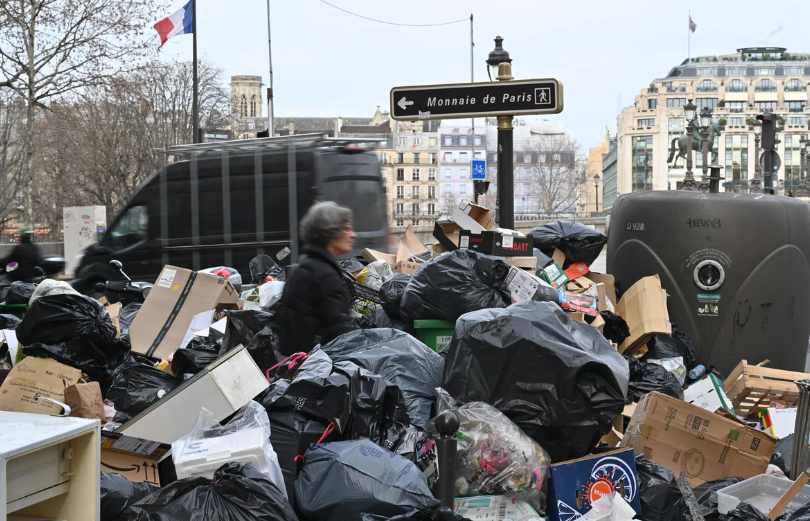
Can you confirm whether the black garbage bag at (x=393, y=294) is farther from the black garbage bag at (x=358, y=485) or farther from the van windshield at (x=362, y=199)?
the van windshield at (x=362, y=199)

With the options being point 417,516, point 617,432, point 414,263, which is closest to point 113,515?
point 417,516

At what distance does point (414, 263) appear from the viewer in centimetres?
771

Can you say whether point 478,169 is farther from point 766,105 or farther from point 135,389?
point 766,105

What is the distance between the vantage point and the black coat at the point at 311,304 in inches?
176

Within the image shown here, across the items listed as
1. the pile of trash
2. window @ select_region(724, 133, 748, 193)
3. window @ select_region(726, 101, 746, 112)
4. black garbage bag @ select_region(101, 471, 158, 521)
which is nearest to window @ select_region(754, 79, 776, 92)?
window @ select_region(726, 101, 746, 112)

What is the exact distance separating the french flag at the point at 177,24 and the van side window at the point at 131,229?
460 inches

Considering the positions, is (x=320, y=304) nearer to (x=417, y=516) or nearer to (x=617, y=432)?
(x=417, y=516)

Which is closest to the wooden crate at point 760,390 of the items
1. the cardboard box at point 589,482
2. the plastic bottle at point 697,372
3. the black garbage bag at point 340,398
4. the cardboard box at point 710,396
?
the cardboard box at point 710,396

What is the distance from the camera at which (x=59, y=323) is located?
5.02 m

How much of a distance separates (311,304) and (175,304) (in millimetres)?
2423

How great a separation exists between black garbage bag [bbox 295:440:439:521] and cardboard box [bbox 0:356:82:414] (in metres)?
1.79

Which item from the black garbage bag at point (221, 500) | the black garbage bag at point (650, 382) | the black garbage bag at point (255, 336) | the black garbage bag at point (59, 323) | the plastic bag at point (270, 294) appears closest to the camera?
the black garbage bag at point (221, 500)

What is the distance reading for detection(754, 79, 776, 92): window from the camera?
122062 millimetres

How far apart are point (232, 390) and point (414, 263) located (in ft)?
13.6
